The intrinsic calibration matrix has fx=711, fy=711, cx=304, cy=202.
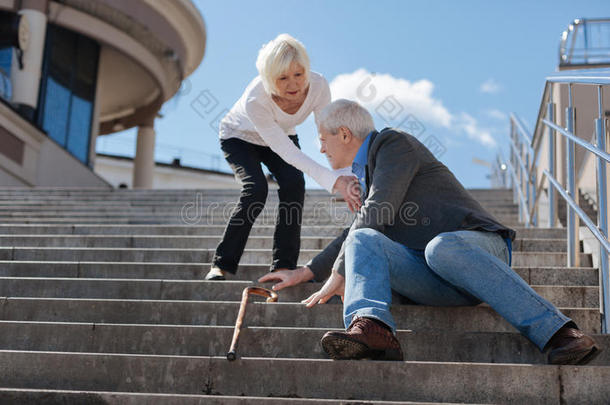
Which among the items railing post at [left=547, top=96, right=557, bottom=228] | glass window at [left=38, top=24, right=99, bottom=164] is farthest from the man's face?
glass window at [left=38, top=24, right=99, bottom=164]

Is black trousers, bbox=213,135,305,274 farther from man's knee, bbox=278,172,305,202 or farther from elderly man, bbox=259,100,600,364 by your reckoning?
elderly man, bbox=259,100,600,364

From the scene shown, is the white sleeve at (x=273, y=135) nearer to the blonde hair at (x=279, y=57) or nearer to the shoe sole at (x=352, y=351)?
the blonde hair at (x=279, y=57)

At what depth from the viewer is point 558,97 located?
571cm

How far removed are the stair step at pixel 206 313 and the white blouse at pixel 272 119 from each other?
737mm

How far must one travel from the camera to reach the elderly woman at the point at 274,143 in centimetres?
359

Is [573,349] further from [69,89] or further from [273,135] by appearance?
[69,89]

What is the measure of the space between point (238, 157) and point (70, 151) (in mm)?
11838

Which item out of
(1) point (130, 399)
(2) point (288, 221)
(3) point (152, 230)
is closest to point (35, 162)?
(3) point (152, 230)

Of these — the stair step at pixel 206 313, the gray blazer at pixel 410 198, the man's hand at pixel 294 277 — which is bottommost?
the stair step at pixel 206 313

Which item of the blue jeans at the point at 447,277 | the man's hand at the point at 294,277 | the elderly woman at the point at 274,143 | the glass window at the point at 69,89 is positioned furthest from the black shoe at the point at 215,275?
the glass window at the point at 69,89

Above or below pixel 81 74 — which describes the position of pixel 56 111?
below

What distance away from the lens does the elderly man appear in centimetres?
251

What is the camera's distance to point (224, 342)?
2.91m

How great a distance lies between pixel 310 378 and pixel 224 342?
0.54 meters
